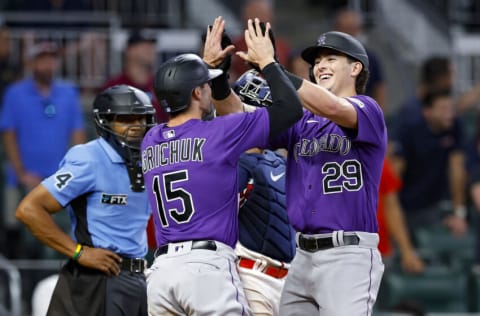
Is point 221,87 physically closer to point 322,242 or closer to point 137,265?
point 322,242

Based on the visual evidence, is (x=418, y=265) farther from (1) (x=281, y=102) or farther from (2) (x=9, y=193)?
(1) (x=281, y=102)

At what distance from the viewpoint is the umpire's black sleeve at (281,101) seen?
6.21 m

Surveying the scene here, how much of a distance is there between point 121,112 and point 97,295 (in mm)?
1069

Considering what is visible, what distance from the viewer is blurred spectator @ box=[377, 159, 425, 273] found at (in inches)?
420

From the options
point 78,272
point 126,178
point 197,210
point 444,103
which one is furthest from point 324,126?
point 444,103

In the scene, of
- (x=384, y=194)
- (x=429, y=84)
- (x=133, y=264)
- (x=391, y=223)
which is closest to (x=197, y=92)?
(x=133, y=264)

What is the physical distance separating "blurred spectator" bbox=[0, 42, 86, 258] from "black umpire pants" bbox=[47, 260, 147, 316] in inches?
168

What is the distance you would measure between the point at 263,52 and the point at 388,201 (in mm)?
4671

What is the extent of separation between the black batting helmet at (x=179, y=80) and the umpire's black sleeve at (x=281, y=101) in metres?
0.37

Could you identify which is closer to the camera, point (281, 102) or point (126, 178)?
point (281, 102)

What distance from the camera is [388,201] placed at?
35.3ft

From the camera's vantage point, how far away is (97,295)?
725 centimetres

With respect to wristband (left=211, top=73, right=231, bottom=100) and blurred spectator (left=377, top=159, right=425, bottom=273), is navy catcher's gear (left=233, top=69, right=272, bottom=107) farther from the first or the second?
blurred spectator (left=377, top=159, right=425, bottom=273)

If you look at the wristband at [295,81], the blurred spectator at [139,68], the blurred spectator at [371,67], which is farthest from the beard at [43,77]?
the wristband at [295,81]
